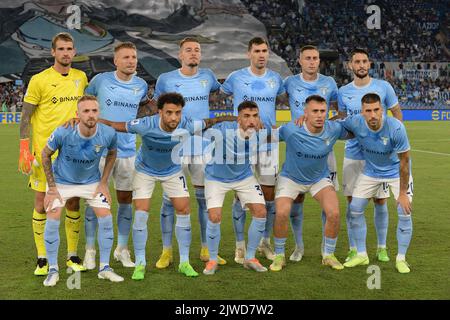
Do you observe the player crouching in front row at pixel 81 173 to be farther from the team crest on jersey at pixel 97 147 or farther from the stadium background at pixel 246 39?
the stadium background at pixel 246 39

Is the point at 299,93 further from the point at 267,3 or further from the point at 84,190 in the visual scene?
the point at 267,3

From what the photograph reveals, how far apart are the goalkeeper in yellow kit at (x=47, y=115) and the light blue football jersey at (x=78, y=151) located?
368mm

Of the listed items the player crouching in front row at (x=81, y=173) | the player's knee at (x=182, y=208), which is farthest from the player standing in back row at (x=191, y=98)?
the player crouching in front row at (x=81, y=173)

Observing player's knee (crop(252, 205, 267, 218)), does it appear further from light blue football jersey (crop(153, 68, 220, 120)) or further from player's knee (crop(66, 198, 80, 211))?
player's knee (crop(66, 198, 80, 211))

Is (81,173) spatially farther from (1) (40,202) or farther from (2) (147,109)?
(2) (147,109)

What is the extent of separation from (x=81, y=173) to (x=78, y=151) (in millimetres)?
245

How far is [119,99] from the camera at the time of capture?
7.02 m

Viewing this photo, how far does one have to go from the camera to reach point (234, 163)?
691 cm

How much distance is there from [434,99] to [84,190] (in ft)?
106

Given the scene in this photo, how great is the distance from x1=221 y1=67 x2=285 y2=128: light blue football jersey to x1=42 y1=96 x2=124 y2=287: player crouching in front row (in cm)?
166

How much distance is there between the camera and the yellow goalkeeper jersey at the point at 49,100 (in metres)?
6.74

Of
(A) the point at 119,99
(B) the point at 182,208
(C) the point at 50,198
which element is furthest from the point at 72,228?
(A) the point at 119,99

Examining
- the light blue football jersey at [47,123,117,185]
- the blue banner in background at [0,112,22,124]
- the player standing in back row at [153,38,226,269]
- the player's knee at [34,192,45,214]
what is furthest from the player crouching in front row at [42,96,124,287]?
the blue banner in background at [0,112,22,124]

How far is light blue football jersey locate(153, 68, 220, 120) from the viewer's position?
7180 millimetres
